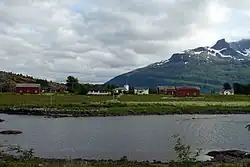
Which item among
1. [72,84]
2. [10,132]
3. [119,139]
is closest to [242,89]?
[72,84]

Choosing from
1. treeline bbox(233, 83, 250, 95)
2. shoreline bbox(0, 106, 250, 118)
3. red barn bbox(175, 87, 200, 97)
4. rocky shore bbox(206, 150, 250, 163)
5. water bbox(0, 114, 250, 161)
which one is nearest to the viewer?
rocky shore bbox(206, 150, 250, 163)

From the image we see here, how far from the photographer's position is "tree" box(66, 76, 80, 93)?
599 ft

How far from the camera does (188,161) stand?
756 inches

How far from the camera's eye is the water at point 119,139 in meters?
40.9

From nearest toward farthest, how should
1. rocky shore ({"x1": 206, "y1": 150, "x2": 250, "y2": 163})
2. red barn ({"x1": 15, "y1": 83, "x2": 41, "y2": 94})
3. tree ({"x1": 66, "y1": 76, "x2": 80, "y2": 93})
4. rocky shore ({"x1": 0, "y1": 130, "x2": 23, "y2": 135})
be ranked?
rocky shore ({"x1": 206, "y1": 150, "x2": 250, "y2": 163}) < rocky shore ({"x1": 0, "y1": 130, "x2": 23, "y2": 135}) < red barn ({"x1": 15, "y1": 83, "x2": 41, "y2": 94}) < tree ({"x1": 66, "y1": 76, "x2": 80, "y2": 93})

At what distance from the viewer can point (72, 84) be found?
625 ft

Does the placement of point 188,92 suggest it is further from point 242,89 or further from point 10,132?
point 10,132

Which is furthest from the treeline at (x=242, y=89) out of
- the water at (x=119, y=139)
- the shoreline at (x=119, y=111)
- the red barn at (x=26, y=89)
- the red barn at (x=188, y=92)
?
the water at (x=119, y=139)

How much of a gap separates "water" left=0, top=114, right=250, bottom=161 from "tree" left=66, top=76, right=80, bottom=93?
11093 centimetres

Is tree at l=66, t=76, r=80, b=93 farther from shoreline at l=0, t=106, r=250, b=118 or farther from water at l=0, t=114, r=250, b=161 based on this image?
water at l=0, t=114, r=250, b=161

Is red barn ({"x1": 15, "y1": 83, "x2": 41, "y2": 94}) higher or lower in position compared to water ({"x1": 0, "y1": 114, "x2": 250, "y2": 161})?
higher

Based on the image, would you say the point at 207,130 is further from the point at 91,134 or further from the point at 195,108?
the point at 195,108

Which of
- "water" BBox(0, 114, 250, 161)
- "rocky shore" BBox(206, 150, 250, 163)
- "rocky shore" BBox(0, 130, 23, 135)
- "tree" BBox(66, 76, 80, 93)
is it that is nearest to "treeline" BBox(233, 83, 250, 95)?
"tree" BBox(66, 76, 80, 93)

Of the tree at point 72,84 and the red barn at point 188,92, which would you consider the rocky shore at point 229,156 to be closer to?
the red barn at point 188,92
